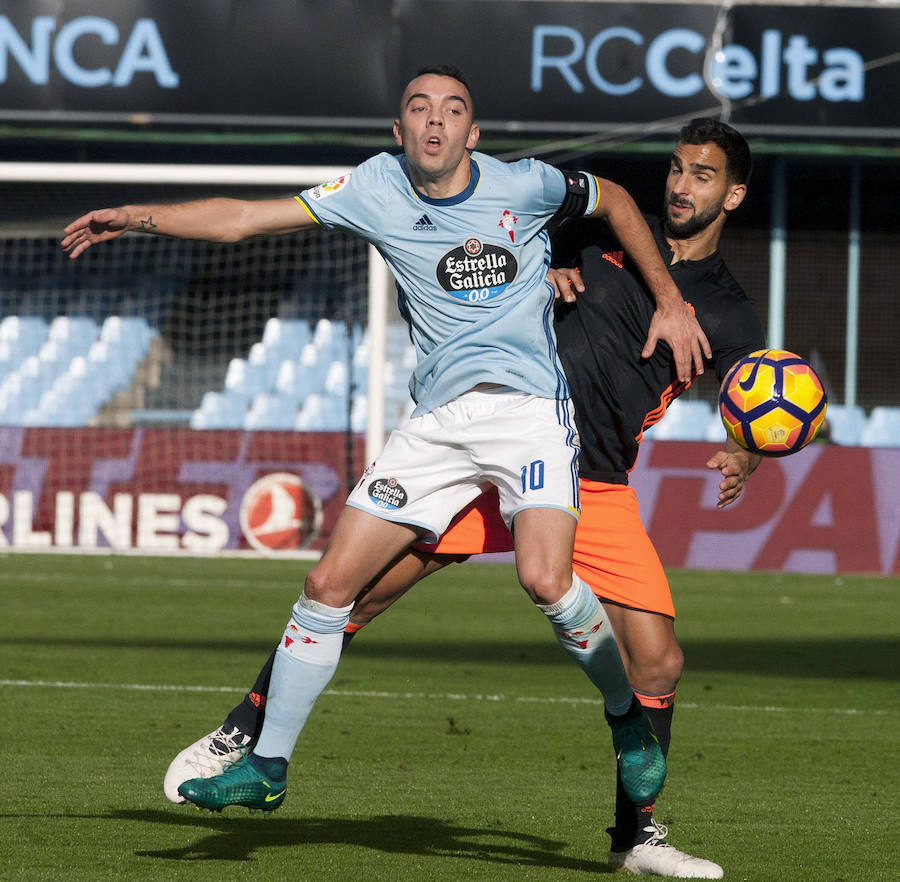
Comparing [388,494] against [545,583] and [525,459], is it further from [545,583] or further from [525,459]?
[545,583]

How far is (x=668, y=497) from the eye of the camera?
14.5m

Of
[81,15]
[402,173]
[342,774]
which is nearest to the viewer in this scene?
[402,173]

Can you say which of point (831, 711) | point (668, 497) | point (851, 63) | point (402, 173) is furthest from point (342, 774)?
point (851, 63)

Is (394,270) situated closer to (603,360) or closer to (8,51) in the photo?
(603,360)

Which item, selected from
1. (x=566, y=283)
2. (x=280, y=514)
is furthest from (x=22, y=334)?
(x=566, y=283)

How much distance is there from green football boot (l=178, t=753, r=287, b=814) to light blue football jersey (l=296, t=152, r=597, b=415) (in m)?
1.08

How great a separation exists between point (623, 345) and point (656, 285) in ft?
0.77

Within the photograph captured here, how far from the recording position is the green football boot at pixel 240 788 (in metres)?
4.08

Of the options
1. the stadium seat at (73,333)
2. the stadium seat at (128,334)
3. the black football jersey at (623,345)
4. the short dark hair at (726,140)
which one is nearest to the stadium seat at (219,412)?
the stadium seat at (128,334)

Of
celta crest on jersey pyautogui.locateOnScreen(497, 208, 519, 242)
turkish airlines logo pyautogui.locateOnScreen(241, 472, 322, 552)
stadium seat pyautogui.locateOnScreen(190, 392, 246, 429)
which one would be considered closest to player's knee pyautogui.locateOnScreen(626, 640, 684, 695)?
celta crest on jersey pyautogui.locateOnScreen(497, 208, 519, 242)

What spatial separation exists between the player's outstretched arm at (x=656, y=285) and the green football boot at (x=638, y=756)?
1026 millimetres

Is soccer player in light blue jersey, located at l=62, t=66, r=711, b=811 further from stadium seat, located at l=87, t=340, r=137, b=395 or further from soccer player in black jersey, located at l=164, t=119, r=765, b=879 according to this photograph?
stadium seat, located at l=87, t=340, r=137, b=395

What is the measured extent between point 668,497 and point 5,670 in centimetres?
776

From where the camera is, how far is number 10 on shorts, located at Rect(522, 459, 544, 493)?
4.29m
